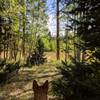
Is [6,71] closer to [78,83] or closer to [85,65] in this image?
[85,65]

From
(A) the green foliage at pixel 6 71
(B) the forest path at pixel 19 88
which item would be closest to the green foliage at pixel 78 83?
(B) the forest path at pixel 19 88

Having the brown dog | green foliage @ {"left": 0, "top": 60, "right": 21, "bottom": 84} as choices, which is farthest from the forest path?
the brown dog

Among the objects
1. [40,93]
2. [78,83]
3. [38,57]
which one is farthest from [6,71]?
[38,57]

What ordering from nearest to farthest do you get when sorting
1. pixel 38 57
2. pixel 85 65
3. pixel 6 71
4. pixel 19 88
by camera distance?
pixel 85 65
pixel 19 88
pixel 6 71
pixel 38 57

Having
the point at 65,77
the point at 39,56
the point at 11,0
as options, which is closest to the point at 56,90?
the point at 65,77

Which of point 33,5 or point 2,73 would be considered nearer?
point 2,73

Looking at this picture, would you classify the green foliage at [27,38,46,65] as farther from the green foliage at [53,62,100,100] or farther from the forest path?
the green foliage at [53,62,100,100]

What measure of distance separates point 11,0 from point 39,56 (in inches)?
481

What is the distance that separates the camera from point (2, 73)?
1404cm

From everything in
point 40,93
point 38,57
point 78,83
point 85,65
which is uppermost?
point 40,93

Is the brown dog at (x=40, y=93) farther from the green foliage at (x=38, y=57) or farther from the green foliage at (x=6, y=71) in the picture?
the green foliage at (x=38, y=57)

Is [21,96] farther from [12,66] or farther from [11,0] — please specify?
[11,0]

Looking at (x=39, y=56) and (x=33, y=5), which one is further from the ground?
(x=33, y=5)

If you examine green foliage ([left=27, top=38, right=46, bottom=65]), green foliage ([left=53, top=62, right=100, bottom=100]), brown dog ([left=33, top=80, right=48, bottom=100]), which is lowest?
green foliage ([left=27, top=38, right=46, bottom=65])
